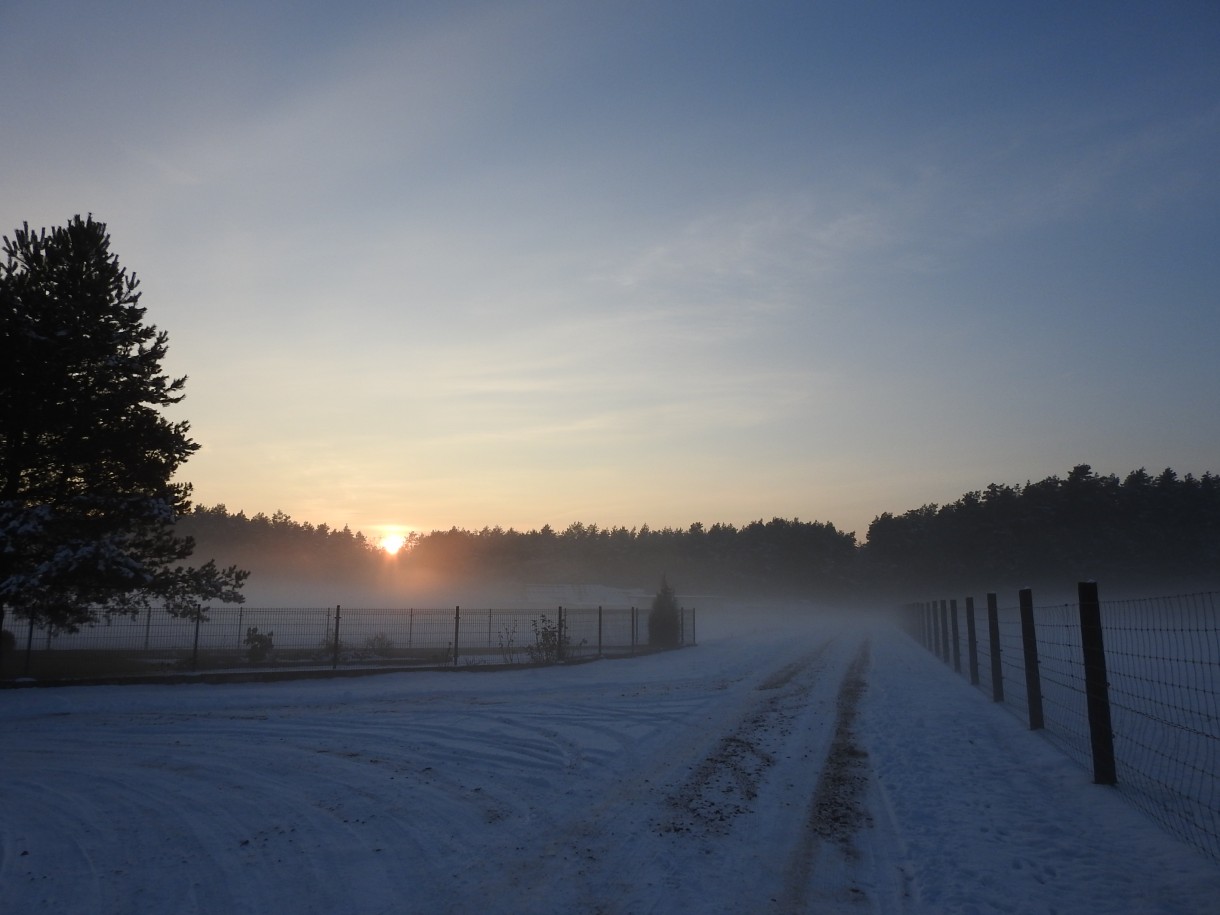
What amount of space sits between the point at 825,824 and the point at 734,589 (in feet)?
353

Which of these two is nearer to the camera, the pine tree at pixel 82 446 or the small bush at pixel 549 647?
the pine tree at pixel 82 446

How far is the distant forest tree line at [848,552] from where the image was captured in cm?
8612

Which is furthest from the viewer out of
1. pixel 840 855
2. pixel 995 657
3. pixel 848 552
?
pixel 848 552

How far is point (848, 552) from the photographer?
126 metres

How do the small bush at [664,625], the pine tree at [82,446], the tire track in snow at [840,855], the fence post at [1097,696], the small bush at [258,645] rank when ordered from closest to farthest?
the tire track in snow at [840,855] < the fence post at [1097,696] < the pine tree at [82,446] < the small bush at [258,645] < the small bush at [664,625]

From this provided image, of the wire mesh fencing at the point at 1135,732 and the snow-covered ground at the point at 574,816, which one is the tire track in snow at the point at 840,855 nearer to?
the snow-covered ground at the point at 574,816

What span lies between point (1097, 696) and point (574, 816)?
5.50 meters

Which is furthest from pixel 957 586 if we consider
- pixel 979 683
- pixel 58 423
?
pixel 58 423

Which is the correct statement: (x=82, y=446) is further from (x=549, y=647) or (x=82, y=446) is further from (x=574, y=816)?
(x=574, y=816)

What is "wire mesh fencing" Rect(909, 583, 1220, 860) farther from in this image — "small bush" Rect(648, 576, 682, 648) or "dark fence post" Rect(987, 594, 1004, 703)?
"small bush" Rect(648, 576, 682, 648)

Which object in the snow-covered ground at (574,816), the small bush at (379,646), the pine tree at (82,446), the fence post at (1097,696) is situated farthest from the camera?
the small bush at (379,646)

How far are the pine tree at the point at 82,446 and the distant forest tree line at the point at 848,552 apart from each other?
66.4 meters

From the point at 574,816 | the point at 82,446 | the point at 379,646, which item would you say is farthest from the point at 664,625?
the point at 574,816

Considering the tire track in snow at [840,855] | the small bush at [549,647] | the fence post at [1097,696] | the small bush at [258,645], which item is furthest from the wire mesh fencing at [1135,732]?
the small bush at [258,645]
